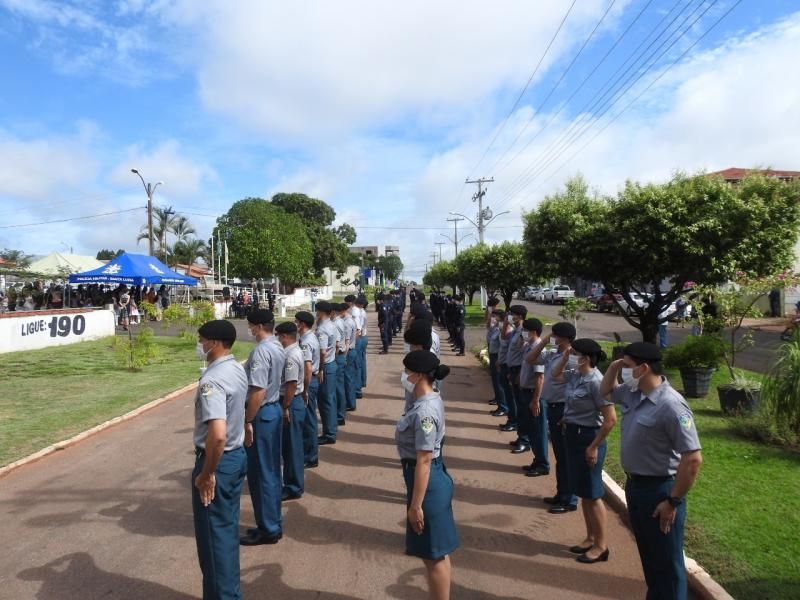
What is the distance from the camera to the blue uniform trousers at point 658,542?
3.21 meters

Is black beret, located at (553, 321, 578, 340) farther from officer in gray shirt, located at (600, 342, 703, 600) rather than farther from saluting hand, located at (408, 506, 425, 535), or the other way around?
saluting hand, located at (408, 506, 425, 535)

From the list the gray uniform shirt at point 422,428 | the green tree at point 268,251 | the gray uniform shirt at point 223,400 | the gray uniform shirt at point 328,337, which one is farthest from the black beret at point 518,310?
the green tree at point 268,251

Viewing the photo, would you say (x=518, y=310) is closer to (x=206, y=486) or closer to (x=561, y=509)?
(x=561, y=509)

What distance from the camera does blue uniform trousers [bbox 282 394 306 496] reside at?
5.53m

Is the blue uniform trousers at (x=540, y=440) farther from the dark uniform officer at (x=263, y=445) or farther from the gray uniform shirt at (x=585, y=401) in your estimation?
the dark uniform officer at (x=263, y=445)

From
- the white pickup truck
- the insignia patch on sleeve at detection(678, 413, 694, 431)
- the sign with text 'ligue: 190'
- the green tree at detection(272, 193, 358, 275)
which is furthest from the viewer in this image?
the green tree at detection(272, 193, 358, 275)

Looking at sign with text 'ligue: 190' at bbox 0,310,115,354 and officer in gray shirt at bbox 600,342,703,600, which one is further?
sign with text 'ligue: 190' at bbox 0,310,115,354

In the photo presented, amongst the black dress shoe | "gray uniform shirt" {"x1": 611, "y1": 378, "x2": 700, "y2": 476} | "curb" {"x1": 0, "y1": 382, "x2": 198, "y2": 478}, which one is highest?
"gray uniform shirt" {"x1": 611, "y1": 378, "x2": 700, "y2": 476}

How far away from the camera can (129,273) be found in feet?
80.1

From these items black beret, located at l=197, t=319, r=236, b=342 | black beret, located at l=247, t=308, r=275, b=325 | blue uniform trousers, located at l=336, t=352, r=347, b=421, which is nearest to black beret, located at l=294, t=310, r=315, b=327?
black beret, located at l=247, t=308, r=275, b=325

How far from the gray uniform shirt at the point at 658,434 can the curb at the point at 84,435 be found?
21.7 feet

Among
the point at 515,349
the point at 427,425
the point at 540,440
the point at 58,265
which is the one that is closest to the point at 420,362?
the point at 427,425

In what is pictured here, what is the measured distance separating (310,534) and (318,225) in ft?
214

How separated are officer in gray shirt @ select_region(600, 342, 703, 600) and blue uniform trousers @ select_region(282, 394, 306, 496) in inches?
124
